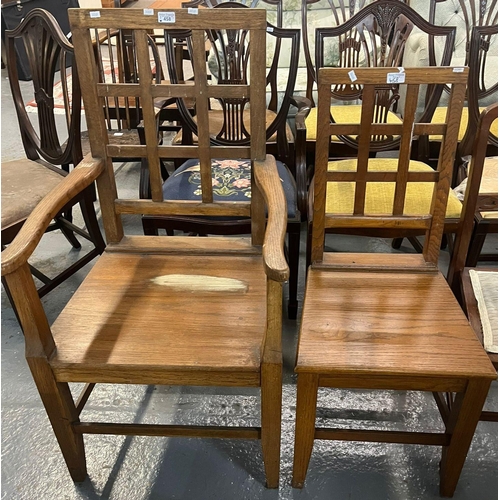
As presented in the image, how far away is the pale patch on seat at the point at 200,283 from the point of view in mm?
1278

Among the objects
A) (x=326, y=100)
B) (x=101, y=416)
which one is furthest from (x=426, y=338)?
(x=101, y=416)

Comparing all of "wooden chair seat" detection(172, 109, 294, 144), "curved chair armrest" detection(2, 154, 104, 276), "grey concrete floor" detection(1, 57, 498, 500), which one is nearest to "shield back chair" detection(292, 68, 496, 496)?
"grey concrete floor" detection(1, 57, 498, 500)

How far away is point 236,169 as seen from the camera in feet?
6.15

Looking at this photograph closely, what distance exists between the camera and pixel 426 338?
3.69ft

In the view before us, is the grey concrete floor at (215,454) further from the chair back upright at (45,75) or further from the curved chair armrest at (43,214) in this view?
the chair back upright at (45,75)

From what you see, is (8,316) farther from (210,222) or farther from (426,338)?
(426,338)

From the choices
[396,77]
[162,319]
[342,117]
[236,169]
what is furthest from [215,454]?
[342,117]

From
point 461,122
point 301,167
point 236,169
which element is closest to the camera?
point 301,167

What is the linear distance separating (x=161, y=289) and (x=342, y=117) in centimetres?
147

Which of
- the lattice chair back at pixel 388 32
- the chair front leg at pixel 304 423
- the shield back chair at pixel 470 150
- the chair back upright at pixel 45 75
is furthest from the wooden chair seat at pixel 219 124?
the chair front leg at pixel 304 423

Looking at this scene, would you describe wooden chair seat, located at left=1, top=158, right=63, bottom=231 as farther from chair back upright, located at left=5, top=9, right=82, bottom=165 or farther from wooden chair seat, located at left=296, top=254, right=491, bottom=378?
wooden chair seat, located at left=296, top=254, right=491, bottom=378

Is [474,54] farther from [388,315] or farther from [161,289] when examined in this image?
[161,289]

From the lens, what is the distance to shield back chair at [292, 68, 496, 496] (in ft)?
3.52

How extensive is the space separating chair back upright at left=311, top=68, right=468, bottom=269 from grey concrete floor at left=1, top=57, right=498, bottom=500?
545 mm
